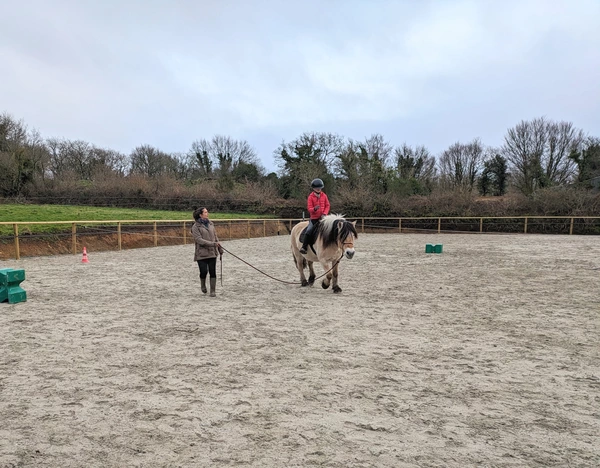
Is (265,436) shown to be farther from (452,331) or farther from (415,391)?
(452,331)

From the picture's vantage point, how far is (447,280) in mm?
8531

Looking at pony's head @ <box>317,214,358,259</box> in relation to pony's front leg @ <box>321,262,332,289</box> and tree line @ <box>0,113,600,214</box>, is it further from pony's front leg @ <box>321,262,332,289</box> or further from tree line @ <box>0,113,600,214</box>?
tree line @ <box>0,113,600,214</box>

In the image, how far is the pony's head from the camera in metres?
6.70

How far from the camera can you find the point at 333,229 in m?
7.00

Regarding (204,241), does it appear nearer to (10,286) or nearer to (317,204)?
(317,204)

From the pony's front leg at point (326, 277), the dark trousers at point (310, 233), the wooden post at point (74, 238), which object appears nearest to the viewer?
the pony's front leg at point (326, 277)

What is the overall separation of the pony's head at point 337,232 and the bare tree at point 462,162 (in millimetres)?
43379

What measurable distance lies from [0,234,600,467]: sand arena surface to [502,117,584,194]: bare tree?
34.8 meters

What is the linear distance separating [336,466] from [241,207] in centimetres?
3390

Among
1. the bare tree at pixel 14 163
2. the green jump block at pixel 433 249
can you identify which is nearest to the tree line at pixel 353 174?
the bare tree at pixel 14 163

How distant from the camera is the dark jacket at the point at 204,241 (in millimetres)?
6750

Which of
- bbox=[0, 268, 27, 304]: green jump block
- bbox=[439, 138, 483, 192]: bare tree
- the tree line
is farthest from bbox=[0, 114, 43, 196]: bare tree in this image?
bbox=[439, 138, 483, 192]: bare tree

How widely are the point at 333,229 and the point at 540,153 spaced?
1609 inches

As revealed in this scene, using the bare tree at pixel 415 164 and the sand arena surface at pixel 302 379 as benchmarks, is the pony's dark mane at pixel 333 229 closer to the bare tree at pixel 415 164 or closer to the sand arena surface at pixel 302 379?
the sand arena surface at pixel 302 379
